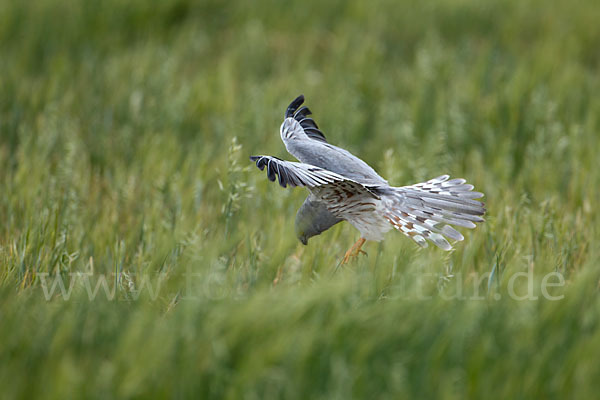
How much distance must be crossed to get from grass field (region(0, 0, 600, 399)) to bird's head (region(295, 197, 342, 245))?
85 mm

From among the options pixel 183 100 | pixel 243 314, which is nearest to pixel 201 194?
pixel 183 100

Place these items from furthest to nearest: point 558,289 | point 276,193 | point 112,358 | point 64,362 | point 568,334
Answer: point 276,193, point 558,289, point 568,334, point 112,358, point 64,362

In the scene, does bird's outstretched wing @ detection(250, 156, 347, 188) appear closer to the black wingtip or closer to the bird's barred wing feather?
the bird's barred wing feather

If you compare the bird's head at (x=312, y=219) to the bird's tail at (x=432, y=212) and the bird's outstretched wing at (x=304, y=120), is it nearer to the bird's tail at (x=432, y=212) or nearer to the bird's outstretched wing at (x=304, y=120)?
the bird's tail at (x=432, y=212)

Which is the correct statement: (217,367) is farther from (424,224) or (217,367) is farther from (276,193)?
(276,193)

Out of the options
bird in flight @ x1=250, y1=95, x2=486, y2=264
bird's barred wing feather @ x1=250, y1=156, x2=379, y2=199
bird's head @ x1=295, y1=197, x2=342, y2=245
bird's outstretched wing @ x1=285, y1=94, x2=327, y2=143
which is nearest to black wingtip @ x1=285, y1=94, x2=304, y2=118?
bird's outstretched wing @ x1=285, y1=94, x2=327, y2=143

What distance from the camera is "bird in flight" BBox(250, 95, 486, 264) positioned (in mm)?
2102

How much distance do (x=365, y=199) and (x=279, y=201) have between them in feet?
3.28

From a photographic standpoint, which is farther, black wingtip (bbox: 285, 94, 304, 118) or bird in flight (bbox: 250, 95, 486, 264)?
black wingtip (bbox: 285, 94, 304, 118)

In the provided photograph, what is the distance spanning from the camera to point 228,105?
4.77 m

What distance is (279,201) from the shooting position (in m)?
3.24

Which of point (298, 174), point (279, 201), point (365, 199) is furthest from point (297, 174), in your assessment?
point (279, 201)

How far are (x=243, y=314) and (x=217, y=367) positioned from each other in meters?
0.16

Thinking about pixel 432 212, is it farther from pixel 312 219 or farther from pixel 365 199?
pixel 312 219
